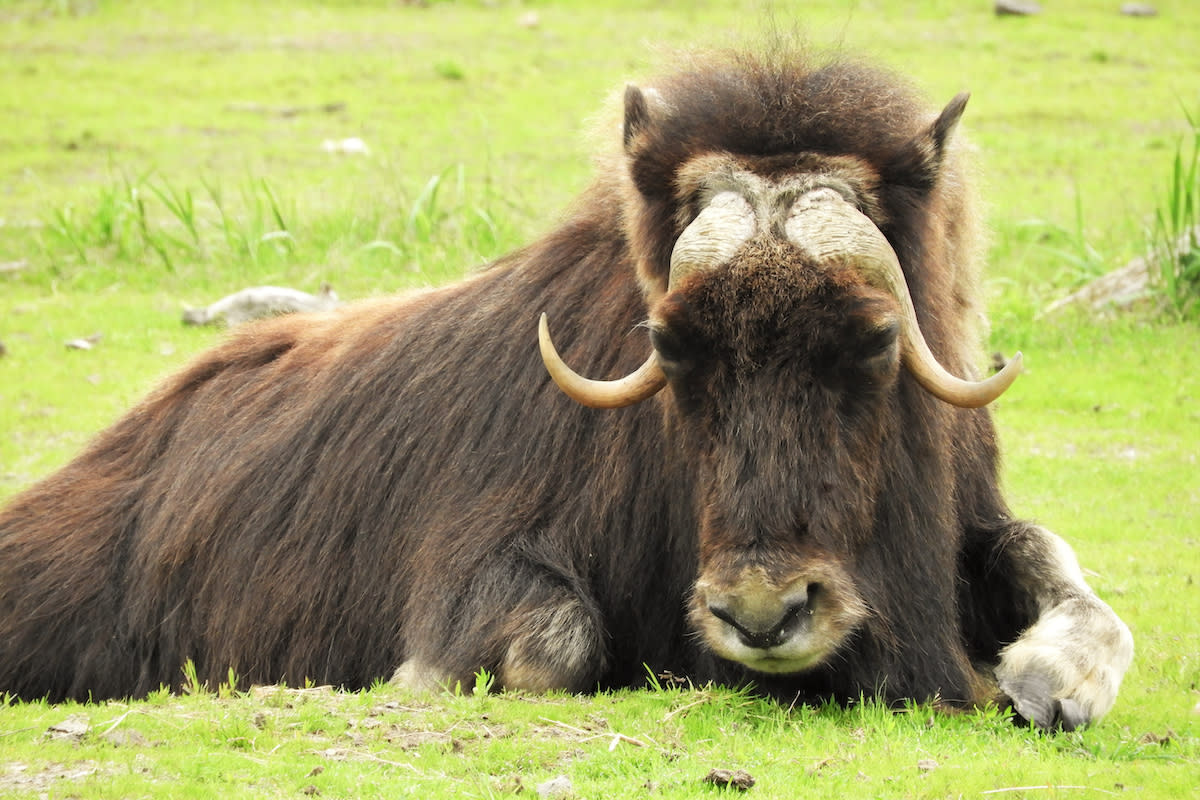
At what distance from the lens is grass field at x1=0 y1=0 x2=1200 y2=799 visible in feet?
10.2

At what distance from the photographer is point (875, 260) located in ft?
11.0

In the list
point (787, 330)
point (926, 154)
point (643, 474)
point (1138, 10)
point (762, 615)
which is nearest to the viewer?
point (762, 615)

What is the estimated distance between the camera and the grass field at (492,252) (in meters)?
3.12

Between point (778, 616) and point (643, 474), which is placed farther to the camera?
point (643, 474)

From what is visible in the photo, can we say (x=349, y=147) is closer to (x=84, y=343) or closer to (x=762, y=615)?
(x=84, y=343)

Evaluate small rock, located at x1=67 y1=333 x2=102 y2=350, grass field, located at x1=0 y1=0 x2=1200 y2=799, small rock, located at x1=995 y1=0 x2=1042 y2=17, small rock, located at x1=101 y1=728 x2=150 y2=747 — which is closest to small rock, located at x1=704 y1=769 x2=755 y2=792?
grass field, located at x1=0 y1=0 x2=1200 y2=799

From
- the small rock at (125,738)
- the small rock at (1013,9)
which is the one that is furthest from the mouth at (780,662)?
the small rock at (1013,9)

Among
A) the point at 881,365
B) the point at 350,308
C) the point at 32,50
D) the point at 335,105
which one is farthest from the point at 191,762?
the point at 32,50

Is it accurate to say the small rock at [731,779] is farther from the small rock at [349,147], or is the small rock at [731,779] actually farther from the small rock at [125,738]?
the small rock at [349,147]

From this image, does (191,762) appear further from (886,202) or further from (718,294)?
(886,202)

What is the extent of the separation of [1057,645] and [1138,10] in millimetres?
19846

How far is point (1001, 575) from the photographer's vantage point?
13.3ft

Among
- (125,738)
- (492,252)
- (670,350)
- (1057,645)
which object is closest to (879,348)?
(670,350)

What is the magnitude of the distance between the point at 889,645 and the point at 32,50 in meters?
17.1
